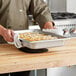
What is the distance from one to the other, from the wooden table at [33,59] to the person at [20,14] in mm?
314

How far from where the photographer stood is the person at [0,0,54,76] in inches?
70.7

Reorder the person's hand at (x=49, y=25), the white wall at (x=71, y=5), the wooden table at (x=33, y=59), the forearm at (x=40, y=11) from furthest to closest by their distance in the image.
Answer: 1. the white wall at (x=71, y=5)
2. the forearm at (x=40, y=11)
3. the person's hand at (x=49, y=25)
4. the wooden table at (x=33, y=59)

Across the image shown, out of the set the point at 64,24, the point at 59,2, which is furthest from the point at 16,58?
the point at 59,2

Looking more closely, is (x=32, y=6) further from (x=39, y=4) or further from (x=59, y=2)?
(x=59, y=2)

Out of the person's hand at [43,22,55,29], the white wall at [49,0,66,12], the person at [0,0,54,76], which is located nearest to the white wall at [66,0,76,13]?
the white wall at [49,0,66,12]

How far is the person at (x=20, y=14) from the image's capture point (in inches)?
70.7

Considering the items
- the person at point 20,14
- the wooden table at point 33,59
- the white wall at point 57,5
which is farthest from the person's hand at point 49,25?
the white wall at point 57,5

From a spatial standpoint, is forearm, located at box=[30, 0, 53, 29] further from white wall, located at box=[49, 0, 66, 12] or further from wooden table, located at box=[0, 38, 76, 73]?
white wall, located at box=[49, 0, 66, 12]

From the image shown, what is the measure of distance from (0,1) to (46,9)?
361mm

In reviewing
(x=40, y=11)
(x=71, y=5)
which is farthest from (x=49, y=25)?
(x=71, y=5)

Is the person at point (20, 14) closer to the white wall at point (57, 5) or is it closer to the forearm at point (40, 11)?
the forearm at point (40, 11)

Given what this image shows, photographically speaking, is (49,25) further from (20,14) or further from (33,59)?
(33,59)

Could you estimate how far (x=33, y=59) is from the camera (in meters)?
1.30

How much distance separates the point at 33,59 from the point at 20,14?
2.12ft
